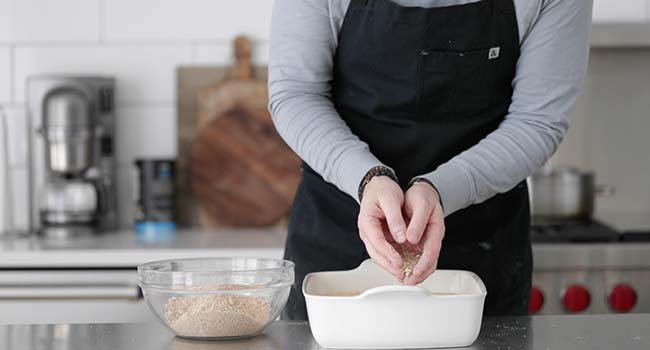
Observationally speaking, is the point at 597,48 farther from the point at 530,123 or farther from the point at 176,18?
the point at 530,123

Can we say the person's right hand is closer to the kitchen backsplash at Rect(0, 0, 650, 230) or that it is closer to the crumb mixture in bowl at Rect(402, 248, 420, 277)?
the crumb mixture in bowl at Rect(402, 248, 420, 277)

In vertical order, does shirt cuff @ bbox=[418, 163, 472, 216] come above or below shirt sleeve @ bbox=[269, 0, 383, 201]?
below

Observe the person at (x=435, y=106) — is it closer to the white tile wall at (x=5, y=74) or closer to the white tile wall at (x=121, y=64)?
the white tile wall at (x=121, y=64)

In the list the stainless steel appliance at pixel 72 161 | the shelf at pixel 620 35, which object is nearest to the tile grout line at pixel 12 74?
the stainless steel appliance at pixel 72 161

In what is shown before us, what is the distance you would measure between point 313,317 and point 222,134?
64.9 inches

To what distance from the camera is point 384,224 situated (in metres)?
1.16

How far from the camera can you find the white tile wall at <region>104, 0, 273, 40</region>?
2689 millimetres

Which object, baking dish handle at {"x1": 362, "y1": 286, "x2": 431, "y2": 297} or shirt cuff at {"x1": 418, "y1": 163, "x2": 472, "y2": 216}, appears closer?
baking dish handle at {"x1": 362, "y1": 286, "x2": 431, "y2": 297}

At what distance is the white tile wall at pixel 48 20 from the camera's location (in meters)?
2.70

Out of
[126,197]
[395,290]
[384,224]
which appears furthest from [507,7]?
[126,197]

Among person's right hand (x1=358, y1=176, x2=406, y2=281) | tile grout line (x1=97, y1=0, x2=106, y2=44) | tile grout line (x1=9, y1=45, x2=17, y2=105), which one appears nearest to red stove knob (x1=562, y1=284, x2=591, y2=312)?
person's right hand (x1=358, y1=176, x2=406, y2=281)

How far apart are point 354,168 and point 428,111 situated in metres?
0.28

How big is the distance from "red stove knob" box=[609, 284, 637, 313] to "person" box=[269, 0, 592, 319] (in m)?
0.67

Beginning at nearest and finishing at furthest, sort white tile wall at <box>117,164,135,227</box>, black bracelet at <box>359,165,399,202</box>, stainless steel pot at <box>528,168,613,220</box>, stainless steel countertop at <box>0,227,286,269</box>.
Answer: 1. black bracelet at <box>359,165,399,202</box>
2. stainless steel countertop at <box>0,227,286,269</box>
3. stainless steel pot at <box>528,168,613,220</box>
4. white tile wall at <box>117,164,135,227</box>
